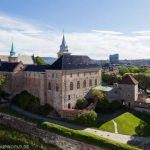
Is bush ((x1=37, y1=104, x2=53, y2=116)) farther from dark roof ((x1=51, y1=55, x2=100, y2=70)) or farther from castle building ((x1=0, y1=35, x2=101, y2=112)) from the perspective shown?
dark roof ((x1=51, y1=55, x2=100, y2=70))

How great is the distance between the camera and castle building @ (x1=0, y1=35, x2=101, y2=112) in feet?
215

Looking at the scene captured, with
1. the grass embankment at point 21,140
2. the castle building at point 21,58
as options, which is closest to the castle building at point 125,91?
the grass embankment at point 21,140

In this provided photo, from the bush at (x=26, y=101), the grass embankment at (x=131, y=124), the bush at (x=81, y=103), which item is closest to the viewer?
the grass embankment at (x=131, y=124)

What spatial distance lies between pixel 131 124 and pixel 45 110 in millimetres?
20355

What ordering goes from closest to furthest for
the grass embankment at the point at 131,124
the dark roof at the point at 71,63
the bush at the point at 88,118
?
the grass embankment at the point at 131,124 → the bush at the point at 88,118 → the dark roof at the point at 71,63

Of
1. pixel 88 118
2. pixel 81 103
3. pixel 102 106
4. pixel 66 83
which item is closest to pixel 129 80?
pixel 102 106

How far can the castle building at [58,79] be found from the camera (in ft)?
215

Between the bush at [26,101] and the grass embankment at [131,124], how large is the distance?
64.0 ft

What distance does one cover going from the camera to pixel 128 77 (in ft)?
226

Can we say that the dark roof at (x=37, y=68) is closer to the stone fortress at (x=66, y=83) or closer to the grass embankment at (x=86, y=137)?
the stone fortress at (x=66, y=83)

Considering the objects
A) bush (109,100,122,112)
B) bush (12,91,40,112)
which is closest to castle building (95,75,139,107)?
bush (109,100,122,112)

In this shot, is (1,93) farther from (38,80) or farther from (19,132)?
(19,132)

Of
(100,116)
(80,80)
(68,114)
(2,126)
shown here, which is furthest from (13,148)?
(80,80)

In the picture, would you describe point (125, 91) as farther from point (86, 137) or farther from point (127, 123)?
point (86, 137)
